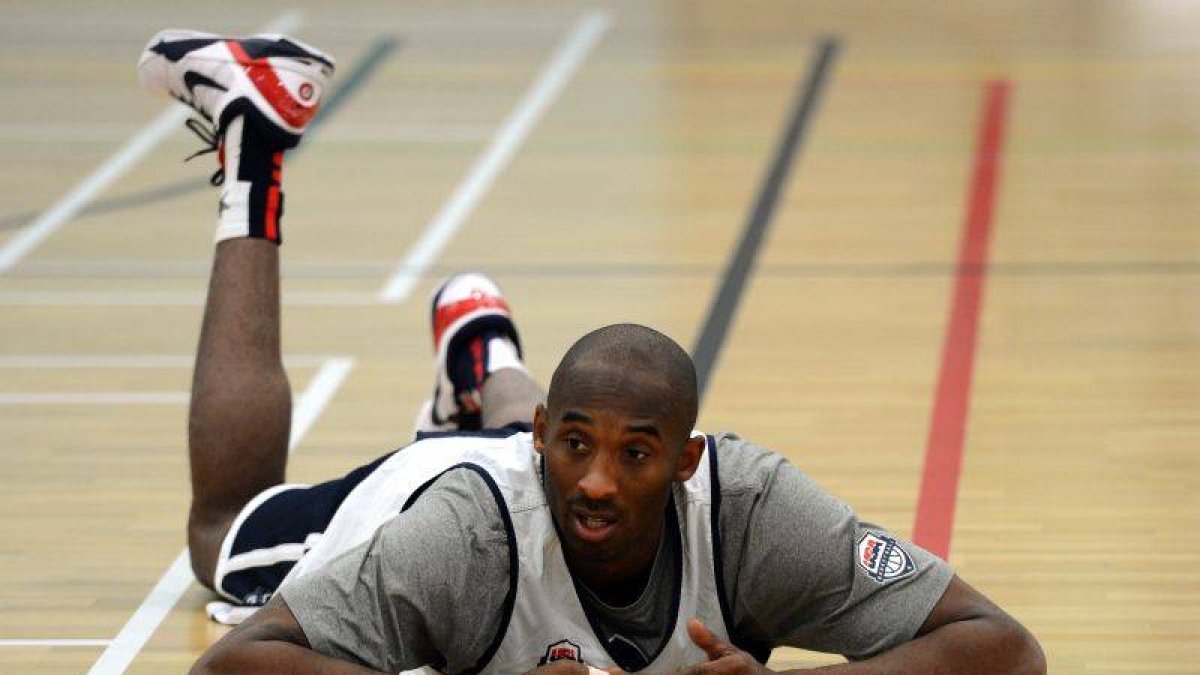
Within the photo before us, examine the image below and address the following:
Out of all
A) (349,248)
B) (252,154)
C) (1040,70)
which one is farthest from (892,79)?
(252,154)

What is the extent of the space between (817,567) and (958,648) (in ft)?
0.79

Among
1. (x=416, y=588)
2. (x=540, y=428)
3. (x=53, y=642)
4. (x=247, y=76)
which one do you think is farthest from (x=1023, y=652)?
(x=247, y=76)

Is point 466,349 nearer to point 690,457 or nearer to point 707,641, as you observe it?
point 690,457

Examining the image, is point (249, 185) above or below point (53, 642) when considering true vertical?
above

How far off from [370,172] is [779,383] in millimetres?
3259

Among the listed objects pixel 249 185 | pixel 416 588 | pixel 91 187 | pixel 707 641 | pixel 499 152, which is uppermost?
pixel 249 185

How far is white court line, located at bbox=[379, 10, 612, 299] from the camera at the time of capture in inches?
292

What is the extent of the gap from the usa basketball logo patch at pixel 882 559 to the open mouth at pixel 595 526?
1.39 feet

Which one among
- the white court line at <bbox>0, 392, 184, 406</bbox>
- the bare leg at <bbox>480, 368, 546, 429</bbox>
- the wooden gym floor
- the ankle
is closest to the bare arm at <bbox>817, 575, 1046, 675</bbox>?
the wooden gym floor

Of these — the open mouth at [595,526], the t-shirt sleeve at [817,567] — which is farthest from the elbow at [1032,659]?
the open mouth at [595,526]

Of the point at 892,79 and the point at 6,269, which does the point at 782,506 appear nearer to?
the point at 6,269

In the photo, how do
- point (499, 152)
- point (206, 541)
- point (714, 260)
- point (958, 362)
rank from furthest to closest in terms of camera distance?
point (499, 152), point (714, 260), point (958, 362), point (206, 541)

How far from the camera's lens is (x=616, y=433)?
10.7ft

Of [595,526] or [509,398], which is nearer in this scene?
[595,526]
